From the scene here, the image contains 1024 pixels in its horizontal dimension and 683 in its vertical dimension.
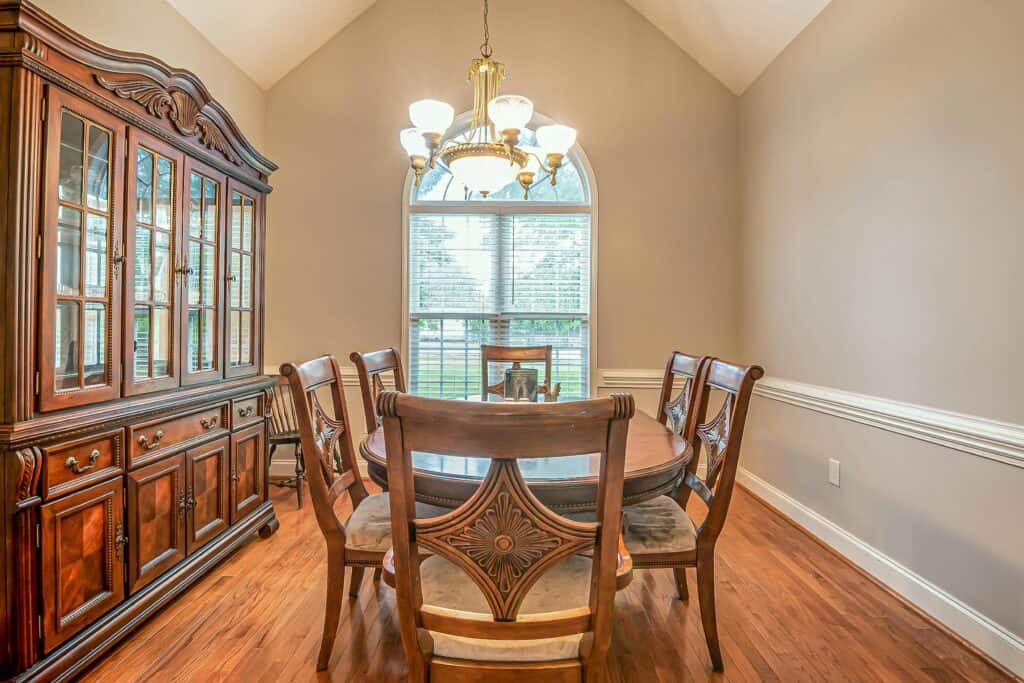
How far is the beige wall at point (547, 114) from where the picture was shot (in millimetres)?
3846

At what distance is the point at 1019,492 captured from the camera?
1770 millimetres

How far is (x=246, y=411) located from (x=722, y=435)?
2213 millimetres

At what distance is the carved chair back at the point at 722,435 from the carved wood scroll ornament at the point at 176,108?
7.55 feet

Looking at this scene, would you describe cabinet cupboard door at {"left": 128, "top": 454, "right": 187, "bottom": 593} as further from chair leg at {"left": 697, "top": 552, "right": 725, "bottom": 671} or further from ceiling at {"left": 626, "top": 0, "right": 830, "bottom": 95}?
ceiling at {"left": 626, "top": 0, "right": 830, "bottom": 95}

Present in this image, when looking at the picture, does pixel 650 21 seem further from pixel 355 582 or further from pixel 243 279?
pixel 355 582

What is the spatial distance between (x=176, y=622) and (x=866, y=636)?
8.37 ft

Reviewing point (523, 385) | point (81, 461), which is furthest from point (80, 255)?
point (523, 385)

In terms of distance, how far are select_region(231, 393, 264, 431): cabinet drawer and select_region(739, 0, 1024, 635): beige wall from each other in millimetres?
2961

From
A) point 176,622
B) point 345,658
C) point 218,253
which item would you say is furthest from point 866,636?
point 218,253

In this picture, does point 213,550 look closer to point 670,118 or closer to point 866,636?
point 866,636

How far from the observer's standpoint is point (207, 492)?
238 cm

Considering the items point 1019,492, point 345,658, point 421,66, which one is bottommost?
point 345,658

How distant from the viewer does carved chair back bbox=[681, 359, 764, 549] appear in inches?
67.4

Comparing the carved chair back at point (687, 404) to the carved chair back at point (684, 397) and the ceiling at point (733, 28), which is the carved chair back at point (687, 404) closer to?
the carved chair back at point (684, 397)
